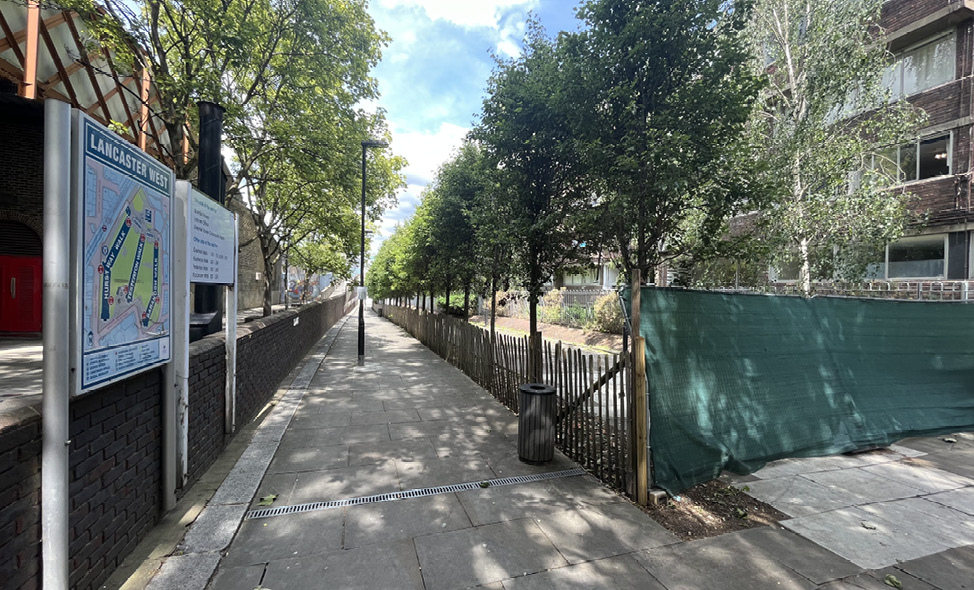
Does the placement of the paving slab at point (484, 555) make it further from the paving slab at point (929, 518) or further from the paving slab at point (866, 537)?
the paving slab at point (929, 518)

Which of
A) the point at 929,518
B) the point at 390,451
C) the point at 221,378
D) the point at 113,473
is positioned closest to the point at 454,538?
the point at 390,451

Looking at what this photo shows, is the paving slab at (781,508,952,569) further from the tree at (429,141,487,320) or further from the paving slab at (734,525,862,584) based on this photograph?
the tree at (429,141,487,320)

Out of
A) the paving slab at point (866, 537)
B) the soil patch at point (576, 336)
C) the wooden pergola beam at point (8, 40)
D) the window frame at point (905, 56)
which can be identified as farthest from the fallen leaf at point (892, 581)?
the wooden pergola beam at point (8, 40)

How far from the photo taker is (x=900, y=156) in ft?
45.1

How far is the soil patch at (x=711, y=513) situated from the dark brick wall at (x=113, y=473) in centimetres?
408

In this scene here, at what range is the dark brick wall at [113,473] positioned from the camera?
2.35 metres

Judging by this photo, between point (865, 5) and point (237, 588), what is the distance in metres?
16.1

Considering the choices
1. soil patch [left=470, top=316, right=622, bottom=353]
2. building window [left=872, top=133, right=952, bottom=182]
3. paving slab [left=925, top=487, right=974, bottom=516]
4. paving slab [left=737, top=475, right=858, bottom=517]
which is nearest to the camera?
paving slab [left=737, top=475, right=858, bottom=517]

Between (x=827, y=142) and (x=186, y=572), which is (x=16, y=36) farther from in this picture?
(x=827, y=142)

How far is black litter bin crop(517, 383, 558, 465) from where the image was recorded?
464cm

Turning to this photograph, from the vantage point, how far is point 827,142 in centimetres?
1002


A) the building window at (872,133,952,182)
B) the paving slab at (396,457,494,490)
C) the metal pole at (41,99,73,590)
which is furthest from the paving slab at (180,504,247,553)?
the building window at (872,133,952,182)

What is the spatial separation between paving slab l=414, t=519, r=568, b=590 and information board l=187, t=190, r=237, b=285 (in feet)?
10.7

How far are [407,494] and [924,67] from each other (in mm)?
20310
